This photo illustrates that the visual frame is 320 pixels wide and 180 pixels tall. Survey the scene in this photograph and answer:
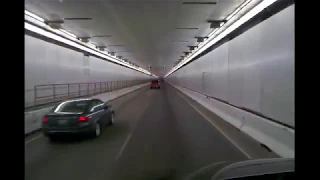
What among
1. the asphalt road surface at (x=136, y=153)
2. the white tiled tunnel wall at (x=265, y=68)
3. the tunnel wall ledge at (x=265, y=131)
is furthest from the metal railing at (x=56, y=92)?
the white tiled tunnel wall at (x=265, y=68)

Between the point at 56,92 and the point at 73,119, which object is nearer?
the point at 73,119

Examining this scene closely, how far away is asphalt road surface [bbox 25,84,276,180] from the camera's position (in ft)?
18.6

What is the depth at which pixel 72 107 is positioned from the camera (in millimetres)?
8906

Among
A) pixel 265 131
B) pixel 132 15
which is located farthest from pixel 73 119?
pixel 132 15

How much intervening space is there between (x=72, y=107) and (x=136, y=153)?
2766mm

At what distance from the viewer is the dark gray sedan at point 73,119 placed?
825 centimetres

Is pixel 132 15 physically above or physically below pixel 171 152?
above

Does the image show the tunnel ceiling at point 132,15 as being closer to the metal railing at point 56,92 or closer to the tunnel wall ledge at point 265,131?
the metal railing at point 56,92

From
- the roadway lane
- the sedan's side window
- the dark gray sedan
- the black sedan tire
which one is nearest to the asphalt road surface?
the roadway lane

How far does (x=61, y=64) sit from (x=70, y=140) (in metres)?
2.77

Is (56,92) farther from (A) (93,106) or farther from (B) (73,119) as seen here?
(B) (73,119)

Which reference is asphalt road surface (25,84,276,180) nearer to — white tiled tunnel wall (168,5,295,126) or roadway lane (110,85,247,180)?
roadway lane (110,85,247,180)
